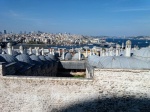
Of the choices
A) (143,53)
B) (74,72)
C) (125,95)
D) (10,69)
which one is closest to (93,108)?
(125,95)

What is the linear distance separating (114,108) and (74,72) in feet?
41.2

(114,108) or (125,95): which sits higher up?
(125,95)

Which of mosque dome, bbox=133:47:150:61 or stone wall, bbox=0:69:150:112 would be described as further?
mosque dome, bbox=133:47:150:61

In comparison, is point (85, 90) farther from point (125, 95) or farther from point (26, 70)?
point (26, 70)

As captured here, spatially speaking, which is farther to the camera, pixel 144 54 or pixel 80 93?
pixel 144 54

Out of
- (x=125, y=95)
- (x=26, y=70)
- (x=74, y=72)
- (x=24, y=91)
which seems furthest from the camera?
(x=74, y=72)

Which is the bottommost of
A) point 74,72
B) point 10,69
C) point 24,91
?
point 74,72

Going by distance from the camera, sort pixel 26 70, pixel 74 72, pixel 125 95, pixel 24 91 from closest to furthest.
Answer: pixel 125 95
pixel 24 91
pixel 26 70
pixel 74 72

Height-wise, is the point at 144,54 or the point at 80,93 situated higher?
the point at 144,54

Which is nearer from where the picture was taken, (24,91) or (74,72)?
(24,91)

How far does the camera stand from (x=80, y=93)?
10.8 meters

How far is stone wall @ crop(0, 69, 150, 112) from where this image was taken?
1048 centimetres

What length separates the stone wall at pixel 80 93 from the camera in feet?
34.4

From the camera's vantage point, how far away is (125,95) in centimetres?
1055
